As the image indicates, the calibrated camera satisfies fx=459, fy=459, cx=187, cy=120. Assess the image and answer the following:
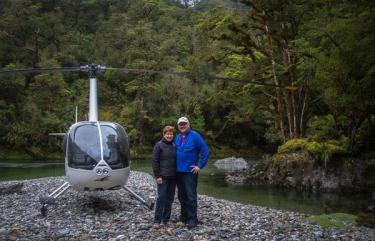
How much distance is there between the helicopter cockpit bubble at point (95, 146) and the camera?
9906mm

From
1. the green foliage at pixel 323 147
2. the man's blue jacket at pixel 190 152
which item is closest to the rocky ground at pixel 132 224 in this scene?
the man's blue jacket at pixel 190 152

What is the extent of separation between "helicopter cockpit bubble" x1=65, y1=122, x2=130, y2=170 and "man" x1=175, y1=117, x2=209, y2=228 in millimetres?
2176

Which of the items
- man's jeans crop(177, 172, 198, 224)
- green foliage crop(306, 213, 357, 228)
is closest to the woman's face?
man's jeans crop(177, 172, 198, 224)

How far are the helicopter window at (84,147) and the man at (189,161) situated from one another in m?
2.31

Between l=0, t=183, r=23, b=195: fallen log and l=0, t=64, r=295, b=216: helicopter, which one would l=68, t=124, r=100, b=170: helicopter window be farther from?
l=0, t=183, r=23, b=195: fallen log

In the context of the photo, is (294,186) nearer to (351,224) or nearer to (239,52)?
(239,52)

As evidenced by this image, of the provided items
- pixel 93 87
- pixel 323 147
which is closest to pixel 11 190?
pixel 93 87

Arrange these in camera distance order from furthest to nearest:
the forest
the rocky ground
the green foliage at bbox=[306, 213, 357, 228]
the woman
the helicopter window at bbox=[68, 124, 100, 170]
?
the forest → the helicopter window at bbox=[68, 124, 100, 170] → the green foliage at bbox=[306, 213, 357, 228] → the woman → the rocky ground

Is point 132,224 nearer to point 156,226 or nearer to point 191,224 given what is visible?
point 156,226

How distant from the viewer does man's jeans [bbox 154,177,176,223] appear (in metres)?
8.40

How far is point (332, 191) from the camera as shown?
62.2 ft

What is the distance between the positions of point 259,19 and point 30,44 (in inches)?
1450

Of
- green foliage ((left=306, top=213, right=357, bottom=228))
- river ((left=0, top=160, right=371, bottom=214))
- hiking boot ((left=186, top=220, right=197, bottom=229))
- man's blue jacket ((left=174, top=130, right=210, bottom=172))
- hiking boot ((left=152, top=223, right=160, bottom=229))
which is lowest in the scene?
river ((left=0, top=160, right=371, bottom=214))

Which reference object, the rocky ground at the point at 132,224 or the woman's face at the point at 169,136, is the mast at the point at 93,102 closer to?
the rocky ground at the point at 132,224
